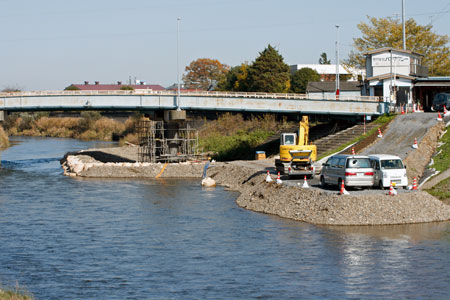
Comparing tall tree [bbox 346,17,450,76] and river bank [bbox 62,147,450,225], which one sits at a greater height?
tall tree [bbox 346,17,450,76]

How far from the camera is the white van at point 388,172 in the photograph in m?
35.3

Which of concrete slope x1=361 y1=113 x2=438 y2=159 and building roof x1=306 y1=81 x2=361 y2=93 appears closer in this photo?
concrete slope x1=361 y1=113 x2=438 y2=159

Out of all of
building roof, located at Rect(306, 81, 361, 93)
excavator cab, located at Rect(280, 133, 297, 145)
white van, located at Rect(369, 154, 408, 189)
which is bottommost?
white van, located at Rect(369, 154, 408, 189)

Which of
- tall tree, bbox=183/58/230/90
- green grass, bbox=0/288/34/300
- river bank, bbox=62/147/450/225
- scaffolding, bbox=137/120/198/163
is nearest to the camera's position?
green grass, bbox=0/288/34/300

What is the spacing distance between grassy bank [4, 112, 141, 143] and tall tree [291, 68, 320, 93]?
30150 mm

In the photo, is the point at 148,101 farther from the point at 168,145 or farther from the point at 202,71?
the point at 202,71

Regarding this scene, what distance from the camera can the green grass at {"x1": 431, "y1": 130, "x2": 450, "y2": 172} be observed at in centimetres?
4183

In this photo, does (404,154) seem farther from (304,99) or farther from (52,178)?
(52,178)

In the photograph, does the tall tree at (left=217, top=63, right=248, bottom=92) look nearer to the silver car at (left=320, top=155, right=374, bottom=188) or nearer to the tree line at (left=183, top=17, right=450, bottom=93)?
the tree line at (left=183, top=17, right=450, bottom=93)

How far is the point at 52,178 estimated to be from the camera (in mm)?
60719

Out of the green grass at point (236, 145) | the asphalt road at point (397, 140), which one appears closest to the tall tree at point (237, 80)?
the green grass at point (236, 145)

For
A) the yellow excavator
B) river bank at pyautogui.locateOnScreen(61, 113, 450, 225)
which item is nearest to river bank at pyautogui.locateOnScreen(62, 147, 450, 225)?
river bank at pyautogui.locateOnScreen(61, 113, 450, 225)

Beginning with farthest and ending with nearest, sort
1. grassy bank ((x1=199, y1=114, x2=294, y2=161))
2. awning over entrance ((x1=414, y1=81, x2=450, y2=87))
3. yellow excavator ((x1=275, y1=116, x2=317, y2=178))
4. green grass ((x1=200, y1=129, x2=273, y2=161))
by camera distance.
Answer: grassy bank ((x1=199, y1=114, x2=294, y2=161)) < green grass ((x1=200, y1=129, x2=273, y2=161)) < awning over entrance ((x1=414, y1=81, x2=450, y2=87)) < yellow excavator ((x1=275, y1=116, x2=317, y2=178))

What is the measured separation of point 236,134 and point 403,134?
35.9m
